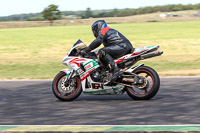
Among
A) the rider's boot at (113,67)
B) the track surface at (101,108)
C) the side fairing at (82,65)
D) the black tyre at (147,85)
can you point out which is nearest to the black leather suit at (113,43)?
the rider's boot at (113,67)

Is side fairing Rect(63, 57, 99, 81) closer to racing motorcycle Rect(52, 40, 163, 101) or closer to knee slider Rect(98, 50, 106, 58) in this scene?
racing motorcycle Rect(52, 40, 163, 101)

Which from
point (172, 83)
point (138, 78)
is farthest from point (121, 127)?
point (172, 83)

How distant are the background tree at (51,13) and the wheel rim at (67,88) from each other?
14147 cm

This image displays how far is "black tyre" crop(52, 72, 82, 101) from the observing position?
8625 mm

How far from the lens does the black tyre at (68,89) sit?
862cm

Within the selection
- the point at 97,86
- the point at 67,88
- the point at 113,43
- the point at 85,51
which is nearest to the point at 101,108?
the point at 97,86

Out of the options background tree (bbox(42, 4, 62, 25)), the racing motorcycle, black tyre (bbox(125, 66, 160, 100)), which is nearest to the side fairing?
the racing motorcycle

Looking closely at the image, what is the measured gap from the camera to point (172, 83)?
1066 cm

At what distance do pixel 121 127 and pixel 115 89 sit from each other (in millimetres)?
2519

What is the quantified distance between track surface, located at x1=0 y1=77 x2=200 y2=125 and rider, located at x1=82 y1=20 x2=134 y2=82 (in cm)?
79

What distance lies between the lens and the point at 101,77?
27.9 feet

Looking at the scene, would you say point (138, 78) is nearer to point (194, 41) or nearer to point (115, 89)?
point (115, 89)

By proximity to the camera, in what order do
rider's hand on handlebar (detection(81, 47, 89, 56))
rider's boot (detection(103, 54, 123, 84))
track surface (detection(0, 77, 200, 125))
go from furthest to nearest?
rider's hand on handlebar (detection(81, 47, 89, 56)), rider's boot (detection(103, 54, 123, 84)), track surface (detection(0, 77, 200, 125))

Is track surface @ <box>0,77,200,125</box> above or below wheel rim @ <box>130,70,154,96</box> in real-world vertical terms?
below
